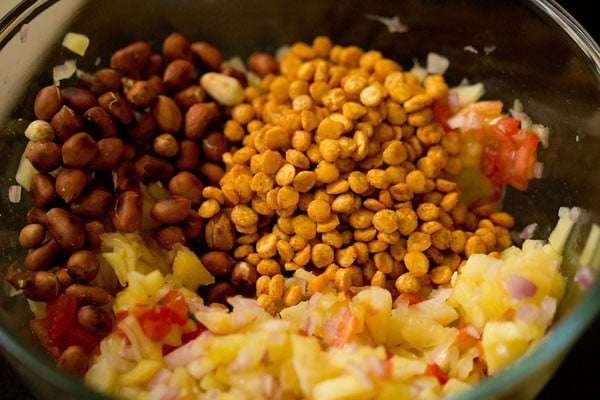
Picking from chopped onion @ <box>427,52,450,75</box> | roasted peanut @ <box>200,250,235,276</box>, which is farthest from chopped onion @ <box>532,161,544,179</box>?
roasted peanut @ <box>200,250,235,276</box>

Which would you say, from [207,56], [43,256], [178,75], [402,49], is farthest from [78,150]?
[402,49]

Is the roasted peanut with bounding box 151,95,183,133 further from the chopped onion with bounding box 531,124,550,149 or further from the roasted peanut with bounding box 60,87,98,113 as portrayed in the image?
the chopped onion with bounding box 531,124,550,149

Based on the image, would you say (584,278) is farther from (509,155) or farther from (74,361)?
(74,361)

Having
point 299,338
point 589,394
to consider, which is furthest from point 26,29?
point 589,394

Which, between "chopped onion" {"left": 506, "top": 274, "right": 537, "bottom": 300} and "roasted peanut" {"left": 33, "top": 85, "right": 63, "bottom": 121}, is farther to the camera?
"roasted peanut" {"left": 33, "top": 85, "right": 63, "bottom": 121}

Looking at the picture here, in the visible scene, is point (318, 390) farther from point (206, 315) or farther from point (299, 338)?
point (206, 315)
